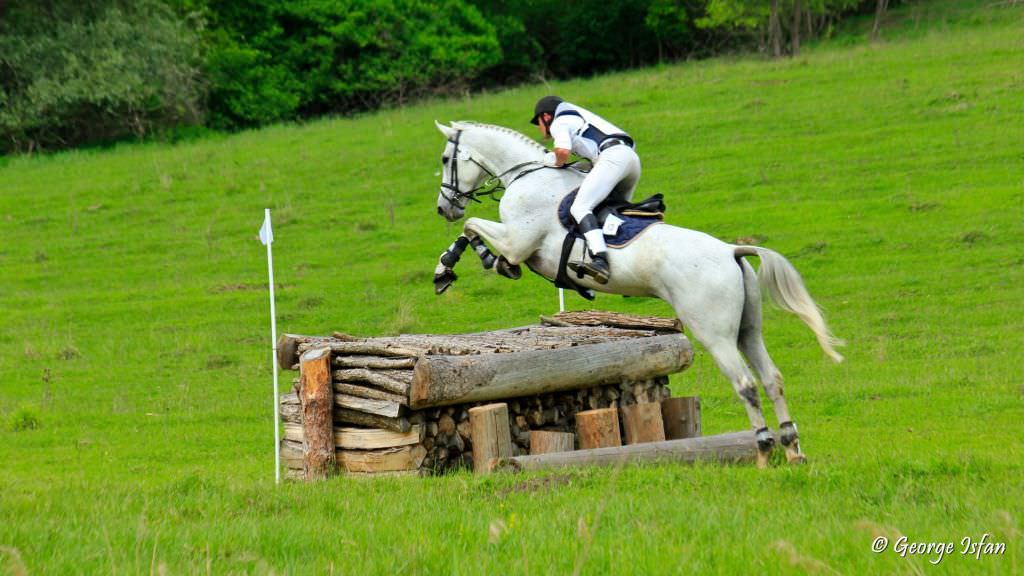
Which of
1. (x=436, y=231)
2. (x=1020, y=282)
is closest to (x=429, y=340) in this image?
(x=1020, y=282)

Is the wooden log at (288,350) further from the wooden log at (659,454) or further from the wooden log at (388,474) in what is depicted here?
the wooden log at (659,454)

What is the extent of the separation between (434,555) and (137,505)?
2.59 metres

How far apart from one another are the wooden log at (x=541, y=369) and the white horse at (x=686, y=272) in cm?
75

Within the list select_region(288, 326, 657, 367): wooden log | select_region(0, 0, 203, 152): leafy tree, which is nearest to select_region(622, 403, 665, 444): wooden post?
select_region(288, 326, 657, 367): wooden log

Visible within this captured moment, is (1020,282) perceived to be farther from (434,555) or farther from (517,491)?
(434,555)

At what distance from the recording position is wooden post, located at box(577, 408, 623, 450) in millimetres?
9969

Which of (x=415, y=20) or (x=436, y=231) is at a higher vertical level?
(x=415, y=20)

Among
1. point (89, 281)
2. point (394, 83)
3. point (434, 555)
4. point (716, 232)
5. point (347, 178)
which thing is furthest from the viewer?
point (394, 83)

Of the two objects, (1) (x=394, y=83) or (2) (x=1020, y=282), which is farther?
(1) (x=394, y=83)

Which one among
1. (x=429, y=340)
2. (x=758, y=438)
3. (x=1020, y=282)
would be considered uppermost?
(x=429, y=340)

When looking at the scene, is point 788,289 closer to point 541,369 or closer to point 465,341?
point 541,369

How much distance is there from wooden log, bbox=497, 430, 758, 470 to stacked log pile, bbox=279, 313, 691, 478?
36.8 inches

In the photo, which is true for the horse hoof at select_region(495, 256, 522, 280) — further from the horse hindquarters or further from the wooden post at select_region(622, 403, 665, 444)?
the wooden post at select_region(622, 403, 665, 444)

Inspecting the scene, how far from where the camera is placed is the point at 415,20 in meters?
50.8
